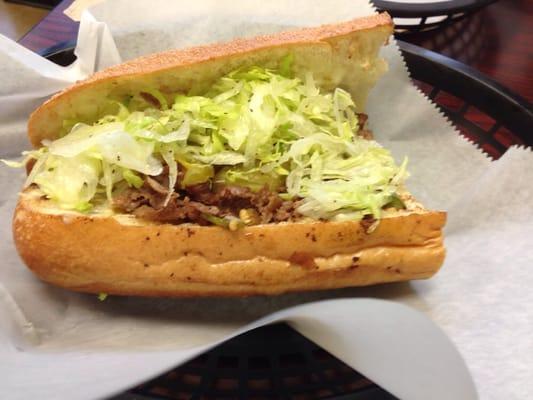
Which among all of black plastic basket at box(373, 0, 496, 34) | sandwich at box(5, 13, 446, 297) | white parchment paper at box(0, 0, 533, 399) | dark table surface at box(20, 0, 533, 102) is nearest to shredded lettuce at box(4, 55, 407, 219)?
sandwich at box(5, 13, 446, 297)

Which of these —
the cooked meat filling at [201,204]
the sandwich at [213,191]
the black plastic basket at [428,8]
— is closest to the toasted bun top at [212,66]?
the sandwich at [213,191]

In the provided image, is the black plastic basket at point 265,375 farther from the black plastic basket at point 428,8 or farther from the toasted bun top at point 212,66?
the black plastic basket at point 428,8

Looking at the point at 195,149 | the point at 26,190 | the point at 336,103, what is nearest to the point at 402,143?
the point at 336,103

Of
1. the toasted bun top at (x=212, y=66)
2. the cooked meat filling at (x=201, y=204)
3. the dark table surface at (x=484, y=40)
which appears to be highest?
the dark table surface at (x=484, y=40)

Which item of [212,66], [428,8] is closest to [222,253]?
[212,66]

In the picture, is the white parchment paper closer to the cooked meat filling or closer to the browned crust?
the browned crust

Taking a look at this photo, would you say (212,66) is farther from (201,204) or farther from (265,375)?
(265,375)

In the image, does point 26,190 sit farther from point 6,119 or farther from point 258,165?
point 258,165
